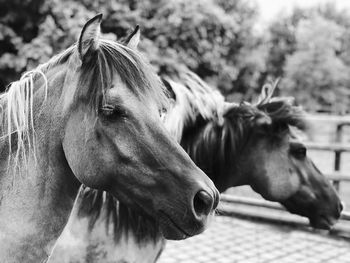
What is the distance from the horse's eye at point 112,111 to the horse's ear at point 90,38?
203mm

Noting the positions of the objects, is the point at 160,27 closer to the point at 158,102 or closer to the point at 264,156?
the point at 264,156

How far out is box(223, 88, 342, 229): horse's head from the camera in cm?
274

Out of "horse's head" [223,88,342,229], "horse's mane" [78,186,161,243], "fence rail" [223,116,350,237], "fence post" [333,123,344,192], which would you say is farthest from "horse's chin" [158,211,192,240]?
"fence post" [333,123,344,192]

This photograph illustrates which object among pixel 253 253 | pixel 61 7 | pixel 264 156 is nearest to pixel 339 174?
pixel 253 253

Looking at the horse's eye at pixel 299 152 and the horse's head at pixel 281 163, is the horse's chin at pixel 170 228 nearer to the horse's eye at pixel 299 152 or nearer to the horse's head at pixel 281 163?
the horse's head at pixel 281 163

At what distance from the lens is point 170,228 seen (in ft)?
4.57

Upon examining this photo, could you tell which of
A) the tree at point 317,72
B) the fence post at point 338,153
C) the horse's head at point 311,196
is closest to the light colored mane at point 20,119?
the horse's head at point 311,196

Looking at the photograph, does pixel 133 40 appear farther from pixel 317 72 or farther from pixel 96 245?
pixel 317 72

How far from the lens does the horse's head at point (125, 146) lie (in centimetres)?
136

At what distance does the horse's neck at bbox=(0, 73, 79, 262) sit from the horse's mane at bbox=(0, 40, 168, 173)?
0.04m

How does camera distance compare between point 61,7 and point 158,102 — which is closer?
point 158,102

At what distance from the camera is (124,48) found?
1.53m

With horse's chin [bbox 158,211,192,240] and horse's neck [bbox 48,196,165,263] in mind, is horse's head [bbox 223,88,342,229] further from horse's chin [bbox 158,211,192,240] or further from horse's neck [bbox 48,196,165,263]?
horse's chin [bbox 158,211,192,240]

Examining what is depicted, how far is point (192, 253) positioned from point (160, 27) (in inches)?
124
